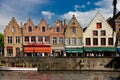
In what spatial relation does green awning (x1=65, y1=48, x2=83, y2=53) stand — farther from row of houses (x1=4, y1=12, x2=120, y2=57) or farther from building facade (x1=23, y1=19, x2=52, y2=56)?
building facade (x1=23, y1=19, x2=52, y2=56)

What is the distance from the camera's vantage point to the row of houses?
71500mm

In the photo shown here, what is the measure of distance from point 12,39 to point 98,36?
60.0 ft

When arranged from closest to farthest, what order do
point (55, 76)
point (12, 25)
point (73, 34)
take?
point (55, 76) → point (73, 34) → point (12, 25)

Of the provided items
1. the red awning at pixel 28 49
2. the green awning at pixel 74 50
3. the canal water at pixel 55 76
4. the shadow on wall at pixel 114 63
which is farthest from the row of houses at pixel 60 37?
the canal water at pixel 55 76

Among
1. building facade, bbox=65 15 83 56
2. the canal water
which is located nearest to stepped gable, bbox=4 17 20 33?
building facade, bbox=65 15 83 56

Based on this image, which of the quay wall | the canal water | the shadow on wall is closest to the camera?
the canal water

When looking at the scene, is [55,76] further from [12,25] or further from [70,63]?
[12,25]

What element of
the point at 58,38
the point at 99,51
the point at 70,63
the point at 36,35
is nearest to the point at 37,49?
the point at 36,35

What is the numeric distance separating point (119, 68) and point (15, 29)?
934 inches

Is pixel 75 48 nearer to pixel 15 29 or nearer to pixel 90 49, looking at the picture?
pixel 90 49

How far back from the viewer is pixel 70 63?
6369cm

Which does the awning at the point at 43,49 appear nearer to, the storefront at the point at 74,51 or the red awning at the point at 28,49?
the red awning at the point at 28,49

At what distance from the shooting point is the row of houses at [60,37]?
71500 mm

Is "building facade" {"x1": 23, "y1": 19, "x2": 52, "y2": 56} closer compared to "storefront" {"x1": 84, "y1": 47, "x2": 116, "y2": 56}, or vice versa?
"storefront" {"x1": 84, "y1": 47, "x2": 116, "y2": 56}
